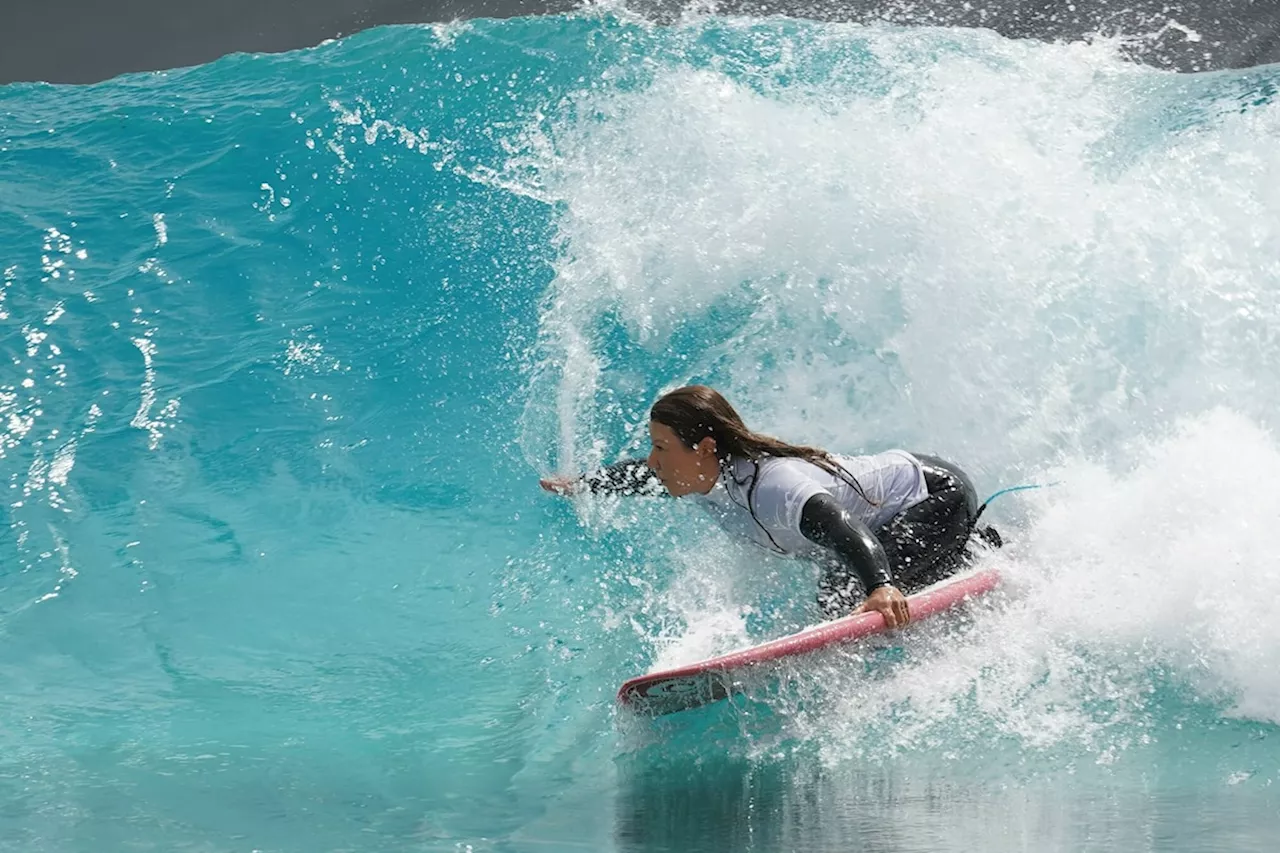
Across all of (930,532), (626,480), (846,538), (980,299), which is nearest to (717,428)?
(846,538)

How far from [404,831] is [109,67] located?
741 cm

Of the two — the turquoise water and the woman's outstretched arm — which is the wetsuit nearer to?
the woman's outstretched arm

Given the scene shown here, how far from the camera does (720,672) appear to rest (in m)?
3.30

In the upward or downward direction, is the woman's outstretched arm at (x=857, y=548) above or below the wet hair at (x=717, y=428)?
below

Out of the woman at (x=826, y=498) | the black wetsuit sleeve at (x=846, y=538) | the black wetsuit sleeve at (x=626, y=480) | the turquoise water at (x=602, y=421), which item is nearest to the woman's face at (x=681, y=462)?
the woman at (x=826, y=498)

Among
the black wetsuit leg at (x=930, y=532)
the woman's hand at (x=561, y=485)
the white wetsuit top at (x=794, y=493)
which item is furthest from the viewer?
the woman's hand at (x=561, y=485)

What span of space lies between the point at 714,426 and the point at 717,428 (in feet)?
0.04

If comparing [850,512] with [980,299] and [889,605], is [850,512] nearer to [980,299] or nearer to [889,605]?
[889,605]

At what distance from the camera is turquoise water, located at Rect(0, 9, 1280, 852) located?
316 cm

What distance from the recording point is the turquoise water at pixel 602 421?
316 cm

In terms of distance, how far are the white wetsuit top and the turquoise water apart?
1.40 feet

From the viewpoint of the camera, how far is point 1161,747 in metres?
3.21

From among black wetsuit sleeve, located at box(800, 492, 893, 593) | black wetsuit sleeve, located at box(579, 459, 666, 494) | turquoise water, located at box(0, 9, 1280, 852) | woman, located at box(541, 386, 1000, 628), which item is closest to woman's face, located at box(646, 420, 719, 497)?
woman, located at box(541, 386, 1000, 628)

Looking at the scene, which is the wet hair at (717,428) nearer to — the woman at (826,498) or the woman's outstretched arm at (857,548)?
the woman at (826,498)
